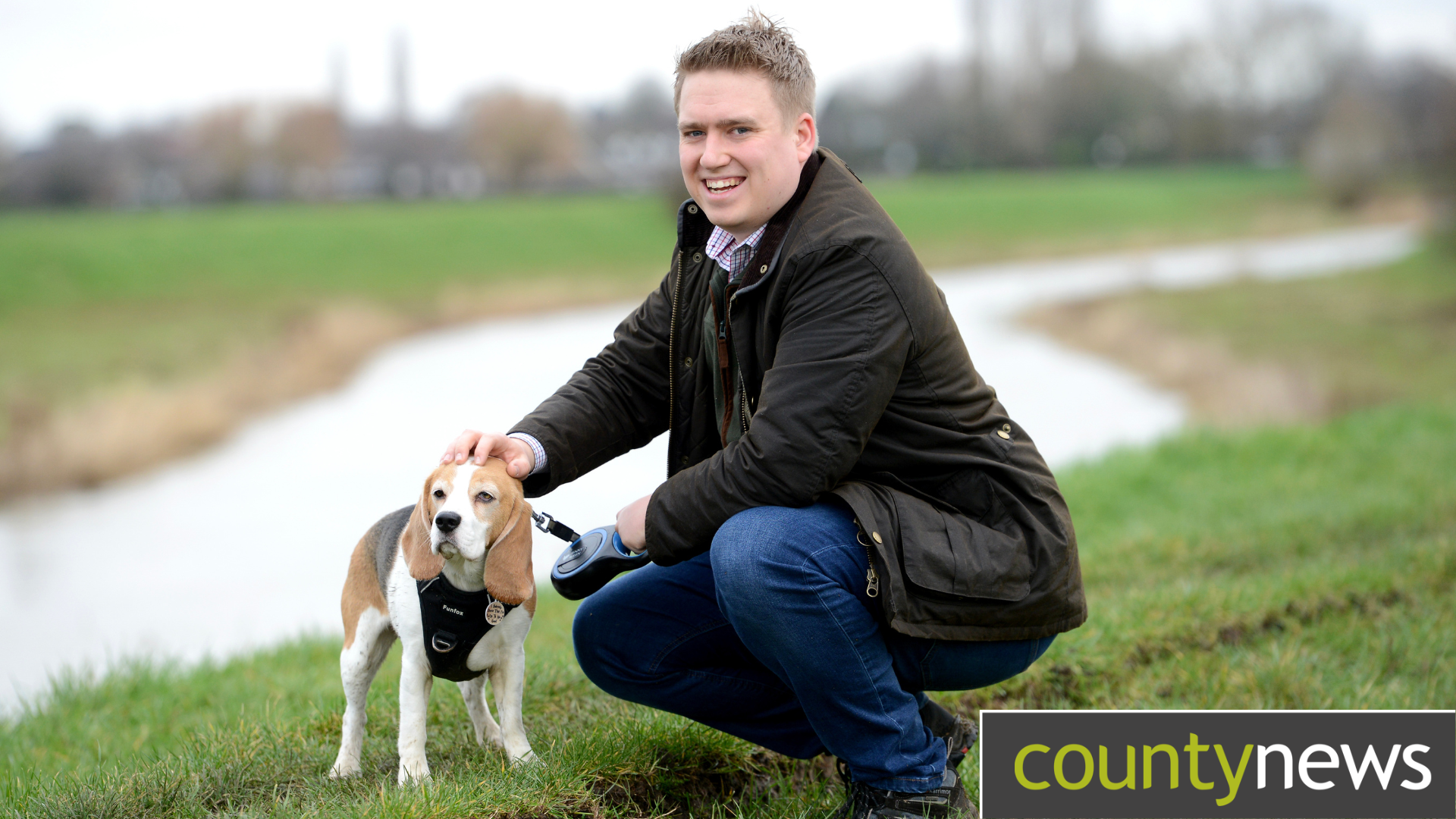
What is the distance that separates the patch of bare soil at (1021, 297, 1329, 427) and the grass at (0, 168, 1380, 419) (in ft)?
32.7

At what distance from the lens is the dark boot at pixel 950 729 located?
3.26m

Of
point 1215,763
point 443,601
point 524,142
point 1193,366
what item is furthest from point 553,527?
point 524,142

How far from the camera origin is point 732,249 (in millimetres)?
2955

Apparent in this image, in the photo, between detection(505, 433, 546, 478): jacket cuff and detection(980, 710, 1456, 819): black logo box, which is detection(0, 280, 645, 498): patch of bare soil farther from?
detection(980, 710, 1456, 819): black logo box

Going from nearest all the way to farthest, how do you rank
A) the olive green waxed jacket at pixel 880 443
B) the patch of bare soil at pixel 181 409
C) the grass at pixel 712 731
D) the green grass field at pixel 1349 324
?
the olive green waxed jacket at pixel 880 443, the grass at pixel 712 731, the patch of bare soil at pixel 181 409, the green grass field at pixel 1349 324

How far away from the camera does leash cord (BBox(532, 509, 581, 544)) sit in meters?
2.94

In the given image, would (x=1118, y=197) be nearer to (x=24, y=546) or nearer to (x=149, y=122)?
(x=24, y=546)

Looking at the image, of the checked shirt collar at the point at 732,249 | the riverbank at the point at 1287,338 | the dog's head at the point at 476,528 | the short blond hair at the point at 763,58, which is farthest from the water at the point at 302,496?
the short blond hair at the point at 763,58

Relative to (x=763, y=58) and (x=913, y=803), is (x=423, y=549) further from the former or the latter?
(x=763, y=58)

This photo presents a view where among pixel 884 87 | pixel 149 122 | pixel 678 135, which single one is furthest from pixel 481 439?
pixel 884 87

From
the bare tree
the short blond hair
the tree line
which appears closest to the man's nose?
the short blond hair

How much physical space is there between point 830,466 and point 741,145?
2.62 feet

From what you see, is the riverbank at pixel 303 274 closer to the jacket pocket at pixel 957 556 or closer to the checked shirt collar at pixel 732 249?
the checked shirt collar at pixel 732 249

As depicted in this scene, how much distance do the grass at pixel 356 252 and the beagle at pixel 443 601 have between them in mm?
12856
